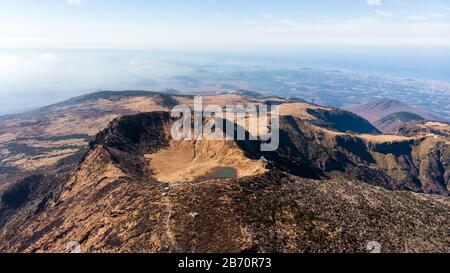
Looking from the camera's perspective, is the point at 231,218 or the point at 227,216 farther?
the point at 227,216

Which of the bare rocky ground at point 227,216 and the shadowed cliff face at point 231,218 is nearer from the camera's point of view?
the shadowed cliff face at point 231,218

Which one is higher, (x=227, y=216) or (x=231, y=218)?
(x=227, y=216)

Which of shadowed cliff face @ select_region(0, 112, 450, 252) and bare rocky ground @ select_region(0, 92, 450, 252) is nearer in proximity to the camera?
shadowed cliff face @ select_region(0, 112, 450, 252)

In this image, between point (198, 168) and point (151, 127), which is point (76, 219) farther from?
point (151, 127)

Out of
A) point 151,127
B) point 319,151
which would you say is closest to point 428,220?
point 151,127

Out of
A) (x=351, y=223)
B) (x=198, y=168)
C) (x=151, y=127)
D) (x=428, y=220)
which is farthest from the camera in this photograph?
(x=151, y=127)
